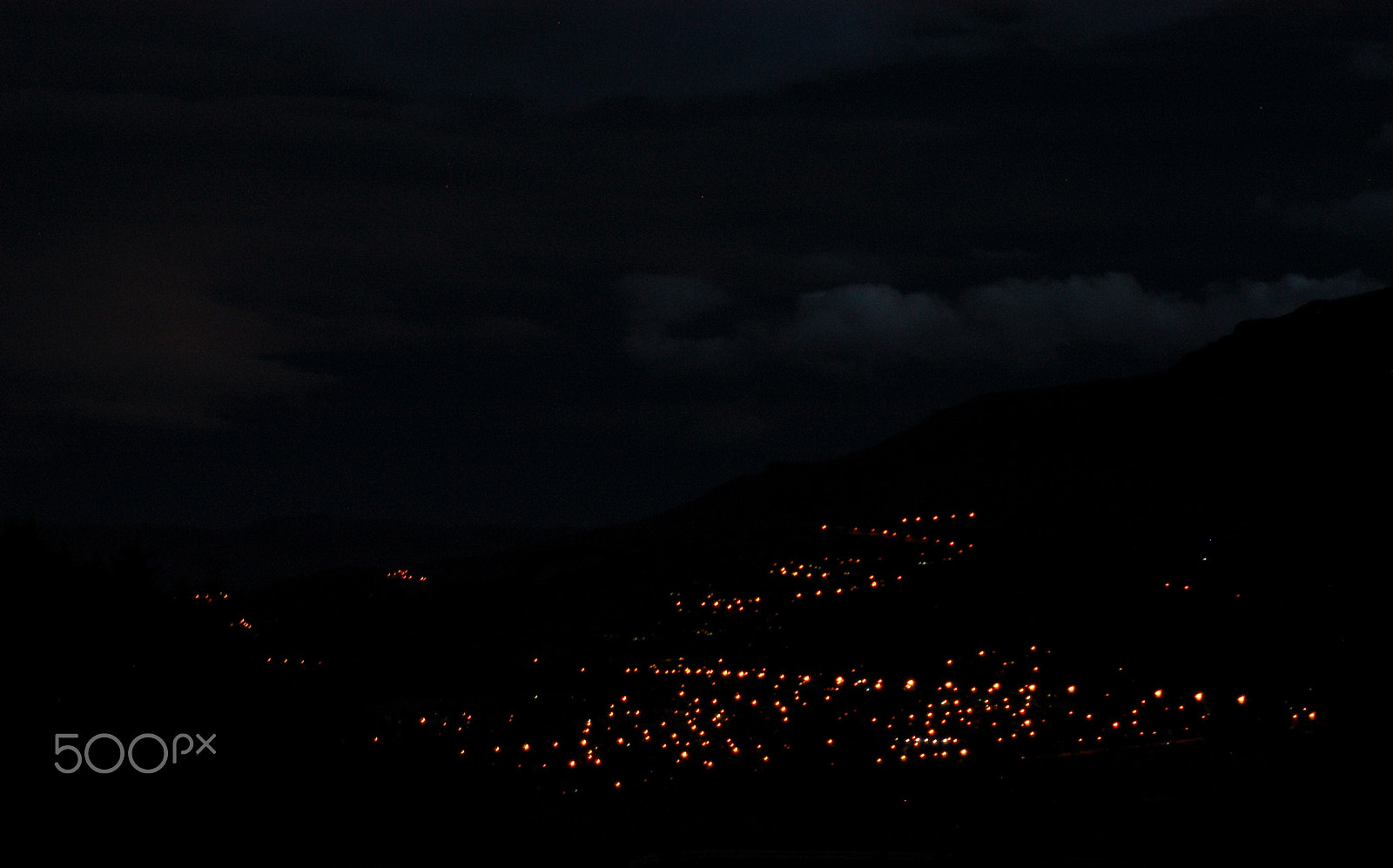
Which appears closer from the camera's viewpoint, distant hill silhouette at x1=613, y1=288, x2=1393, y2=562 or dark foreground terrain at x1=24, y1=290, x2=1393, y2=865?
dark foreground terrain at x1=24, y1=290, x2=1393, y2=865

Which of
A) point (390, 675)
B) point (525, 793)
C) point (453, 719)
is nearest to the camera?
point (525, 793)

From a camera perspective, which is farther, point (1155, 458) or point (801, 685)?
point (1155, 458)

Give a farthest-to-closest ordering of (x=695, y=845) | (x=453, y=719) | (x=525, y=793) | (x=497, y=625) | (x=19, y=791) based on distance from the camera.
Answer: (x=497, y=625) < (x=453, y=719) < (x=525, y=793) < (x=695, y=845) < (x=19, y=791)

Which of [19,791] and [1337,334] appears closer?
[19,791]

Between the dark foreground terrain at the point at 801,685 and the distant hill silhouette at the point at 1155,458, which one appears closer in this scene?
the dark foreground terrain at the point at 801,685

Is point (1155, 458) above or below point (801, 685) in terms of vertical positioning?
above

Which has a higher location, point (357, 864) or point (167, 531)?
point (167, 531)

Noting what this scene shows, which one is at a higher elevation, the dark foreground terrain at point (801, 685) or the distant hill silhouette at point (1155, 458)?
the distant hill silhouette at point (1155, 458)

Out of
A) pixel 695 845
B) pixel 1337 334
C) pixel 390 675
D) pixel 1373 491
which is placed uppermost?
pixel 1337 334

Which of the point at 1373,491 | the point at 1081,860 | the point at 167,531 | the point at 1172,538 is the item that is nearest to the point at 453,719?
the point at 1081,860

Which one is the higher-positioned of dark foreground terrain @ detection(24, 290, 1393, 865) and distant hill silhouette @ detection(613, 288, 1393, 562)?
distant hill silhouette @ detection(613, 288, 1393, 562)

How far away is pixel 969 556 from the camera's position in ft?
58.4

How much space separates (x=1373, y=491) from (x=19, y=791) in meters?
15.5

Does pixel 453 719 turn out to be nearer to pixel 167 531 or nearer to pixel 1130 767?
pixel 1130 767
